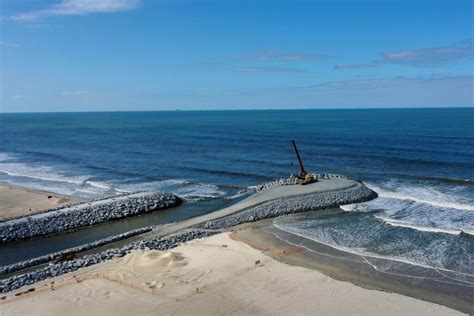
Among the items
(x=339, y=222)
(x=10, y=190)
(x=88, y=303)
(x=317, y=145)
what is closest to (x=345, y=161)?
(x=317, y=145)

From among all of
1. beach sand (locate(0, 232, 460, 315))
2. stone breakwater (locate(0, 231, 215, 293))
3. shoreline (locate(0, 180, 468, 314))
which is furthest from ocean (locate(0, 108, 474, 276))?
beach sand (locate(0, 232, 460, 315))

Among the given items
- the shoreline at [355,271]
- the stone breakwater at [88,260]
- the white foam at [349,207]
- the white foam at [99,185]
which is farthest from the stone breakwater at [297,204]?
the white foam at [99,185]

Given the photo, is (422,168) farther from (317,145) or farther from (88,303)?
(88,303)

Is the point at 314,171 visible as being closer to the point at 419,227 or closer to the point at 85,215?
the point at 419,227

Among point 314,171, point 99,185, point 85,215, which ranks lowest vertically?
point 85,215

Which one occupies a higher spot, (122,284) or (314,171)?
(314,171)

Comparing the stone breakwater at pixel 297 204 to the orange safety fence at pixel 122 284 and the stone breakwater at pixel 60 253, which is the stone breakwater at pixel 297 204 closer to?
the stone breakwater at pixel 60 253

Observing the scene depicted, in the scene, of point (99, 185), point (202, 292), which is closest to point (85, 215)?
point (99, 185)
